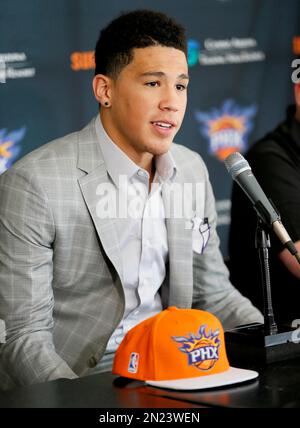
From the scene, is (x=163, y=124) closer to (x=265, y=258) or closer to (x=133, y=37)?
(x=133, y=37)

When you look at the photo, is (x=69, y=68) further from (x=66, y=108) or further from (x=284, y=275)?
(x=284, y=275)

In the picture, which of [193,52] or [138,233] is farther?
[193,52]

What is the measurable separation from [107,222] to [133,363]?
71 centimetres

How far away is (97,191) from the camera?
2.28 m

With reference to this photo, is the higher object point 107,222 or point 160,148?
point 160,148

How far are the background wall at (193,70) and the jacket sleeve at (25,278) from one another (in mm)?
813

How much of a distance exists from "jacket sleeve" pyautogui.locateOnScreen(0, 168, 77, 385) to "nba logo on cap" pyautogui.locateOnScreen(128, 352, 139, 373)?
42cm

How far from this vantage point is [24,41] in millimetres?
3016

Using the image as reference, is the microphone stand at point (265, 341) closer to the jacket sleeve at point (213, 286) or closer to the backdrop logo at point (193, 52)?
the jacket sleeve at point (213, 286)

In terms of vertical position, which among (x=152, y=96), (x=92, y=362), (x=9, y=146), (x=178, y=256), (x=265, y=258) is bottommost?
(x=92, y=362)

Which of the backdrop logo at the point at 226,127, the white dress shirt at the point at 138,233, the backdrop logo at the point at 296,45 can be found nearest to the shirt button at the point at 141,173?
the white dress shirt at the point at 138,233

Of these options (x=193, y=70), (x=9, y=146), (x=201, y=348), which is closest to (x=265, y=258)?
(x=201, y=348)

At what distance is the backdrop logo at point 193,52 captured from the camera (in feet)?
11.8
